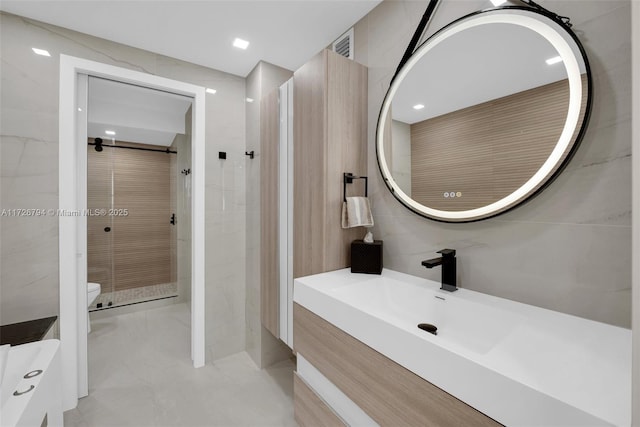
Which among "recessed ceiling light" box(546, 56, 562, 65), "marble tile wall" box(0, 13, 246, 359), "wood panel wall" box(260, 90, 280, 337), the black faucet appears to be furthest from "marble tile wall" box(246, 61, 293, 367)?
"recessed ceiling light" box(546, 56, 562, 65)

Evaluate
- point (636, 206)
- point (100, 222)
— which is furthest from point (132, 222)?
point (636, 206)

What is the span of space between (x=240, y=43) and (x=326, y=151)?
120cm

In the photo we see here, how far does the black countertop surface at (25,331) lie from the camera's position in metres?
1.43

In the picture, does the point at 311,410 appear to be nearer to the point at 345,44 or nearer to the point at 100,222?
the point at 345,44

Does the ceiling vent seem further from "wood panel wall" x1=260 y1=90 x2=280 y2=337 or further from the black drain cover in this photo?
the black drain cover

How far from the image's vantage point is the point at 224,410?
169cm

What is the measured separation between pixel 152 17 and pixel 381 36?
144 cm

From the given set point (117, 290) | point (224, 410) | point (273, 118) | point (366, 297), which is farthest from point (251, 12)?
point (117, 290)

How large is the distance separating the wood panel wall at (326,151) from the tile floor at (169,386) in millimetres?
997

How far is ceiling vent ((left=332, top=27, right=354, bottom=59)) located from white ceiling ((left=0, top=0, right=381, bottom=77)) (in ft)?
0.12

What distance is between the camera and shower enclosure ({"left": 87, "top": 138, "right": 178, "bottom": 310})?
2279 mm

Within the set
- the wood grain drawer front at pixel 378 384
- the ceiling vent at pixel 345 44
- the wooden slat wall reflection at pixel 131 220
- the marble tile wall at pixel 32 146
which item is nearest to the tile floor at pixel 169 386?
the wooden slat wall reflection at pixel 131 220

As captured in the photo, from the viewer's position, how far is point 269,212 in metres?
1.97

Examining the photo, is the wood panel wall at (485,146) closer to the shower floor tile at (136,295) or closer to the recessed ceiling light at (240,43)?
the recessed ceiling light at (240,43)
